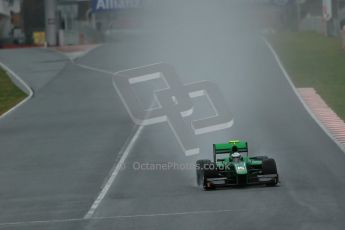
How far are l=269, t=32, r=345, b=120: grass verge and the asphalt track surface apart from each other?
5.21 feet

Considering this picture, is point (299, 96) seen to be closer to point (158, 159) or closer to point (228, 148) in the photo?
point (158, 159)

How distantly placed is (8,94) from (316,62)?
19.7 metres

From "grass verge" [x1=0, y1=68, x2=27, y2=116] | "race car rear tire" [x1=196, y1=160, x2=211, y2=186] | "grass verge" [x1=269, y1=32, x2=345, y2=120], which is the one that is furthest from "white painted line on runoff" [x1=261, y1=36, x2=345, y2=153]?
"grass verge" [x1=0, y1=68, x2=27, y2=116]

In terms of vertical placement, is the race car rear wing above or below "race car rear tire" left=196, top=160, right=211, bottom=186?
above

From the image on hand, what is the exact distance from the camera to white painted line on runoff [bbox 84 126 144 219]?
78.7 feet

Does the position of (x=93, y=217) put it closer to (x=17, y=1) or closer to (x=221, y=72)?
(x=221, y=72)

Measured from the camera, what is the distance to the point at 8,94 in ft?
187

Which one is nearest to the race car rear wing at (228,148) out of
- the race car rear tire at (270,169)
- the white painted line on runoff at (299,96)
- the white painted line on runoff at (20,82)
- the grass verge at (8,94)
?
the race car rear tire at (270,169)

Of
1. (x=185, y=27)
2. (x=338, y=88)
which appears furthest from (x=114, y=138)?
(x=338, y=88)

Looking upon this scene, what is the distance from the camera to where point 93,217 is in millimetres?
22781

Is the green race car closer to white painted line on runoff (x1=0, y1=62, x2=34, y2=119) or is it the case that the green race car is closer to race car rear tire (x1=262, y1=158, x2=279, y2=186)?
race car rear tire (x1=262, y1=158, x2=279, y2=186)

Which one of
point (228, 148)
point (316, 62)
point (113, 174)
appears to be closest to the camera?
point (228, 148)

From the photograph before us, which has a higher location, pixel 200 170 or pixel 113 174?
pixel 200 170

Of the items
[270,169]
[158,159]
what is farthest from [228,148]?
[158,159]
